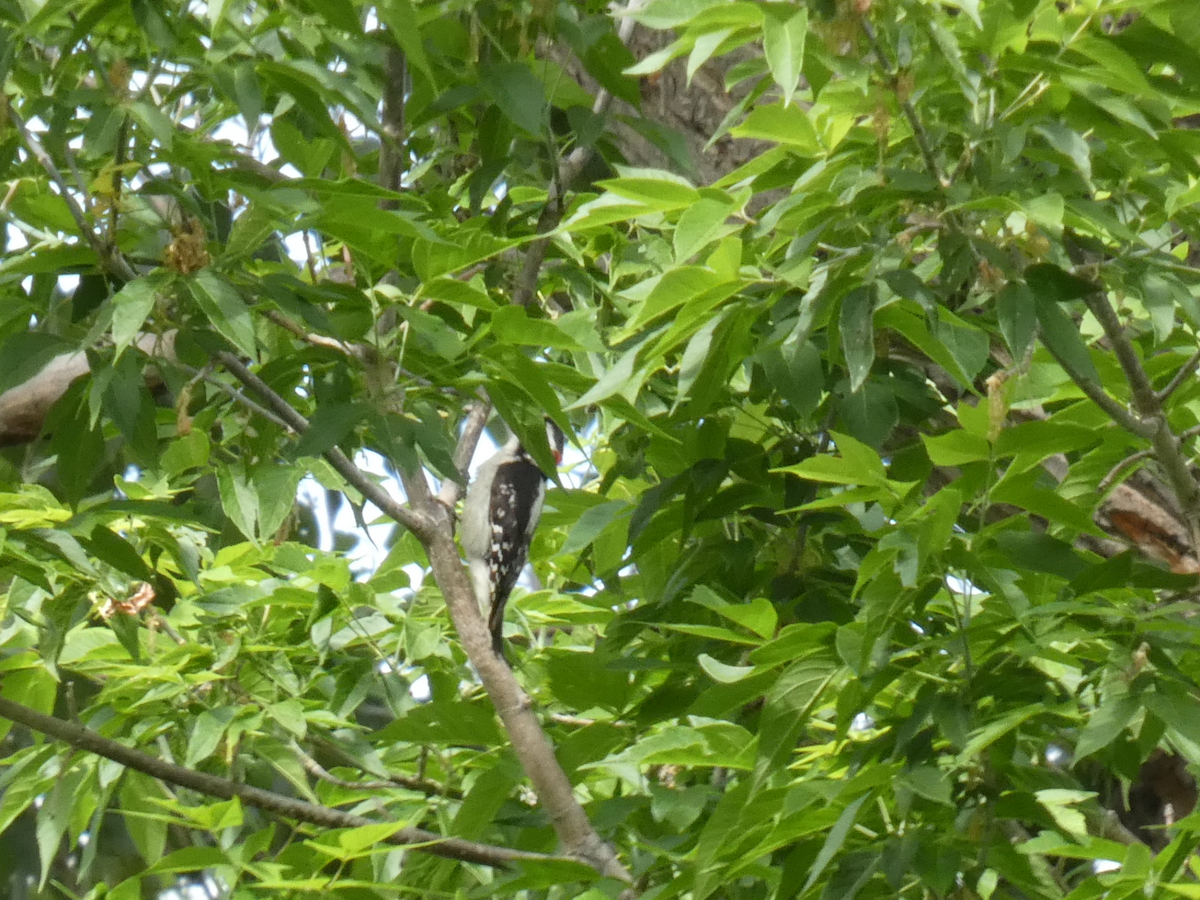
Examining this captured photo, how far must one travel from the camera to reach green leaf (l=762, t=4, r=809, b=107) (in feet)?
4.23

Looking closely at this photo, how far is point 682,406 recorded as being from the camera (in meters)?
2.06

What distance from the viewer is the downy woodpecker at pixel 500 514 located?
3957mm

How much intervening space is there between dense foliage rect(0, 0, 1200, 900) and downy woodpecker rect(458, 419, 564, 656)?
4.81ft

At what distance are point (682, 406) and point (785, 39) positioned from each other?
0.83 metres

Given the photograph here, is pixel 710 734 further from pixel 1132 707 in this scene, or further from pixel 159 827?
pixel 159 827

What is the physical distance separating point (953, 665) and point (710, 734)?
328 mm

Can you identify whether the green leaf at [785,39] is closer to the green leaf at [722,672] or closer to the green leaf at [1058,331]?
the green leaf at [1058,331]

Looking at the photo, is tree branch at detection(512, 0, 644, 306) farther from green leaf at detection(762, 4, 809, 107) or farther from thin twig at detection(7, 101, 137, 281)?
green leaf at detection(762, 4, 809, 107)

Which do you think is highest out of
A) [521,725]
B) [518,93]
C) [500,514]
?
[518,93]

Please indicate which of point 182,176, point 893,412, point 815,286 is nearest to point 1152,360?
point 893,412

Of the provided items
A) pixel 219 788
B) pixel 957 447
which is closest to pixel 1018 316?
pixel 957 447

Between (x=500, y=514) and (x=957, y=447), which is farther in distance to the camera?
(x=500, y=514)

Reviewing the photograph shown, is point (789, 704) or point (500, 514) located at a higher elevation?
point (500, 514)

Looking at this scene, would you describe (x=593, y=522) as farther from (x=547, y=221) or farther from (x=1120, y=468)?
(x=1120, y=468)
